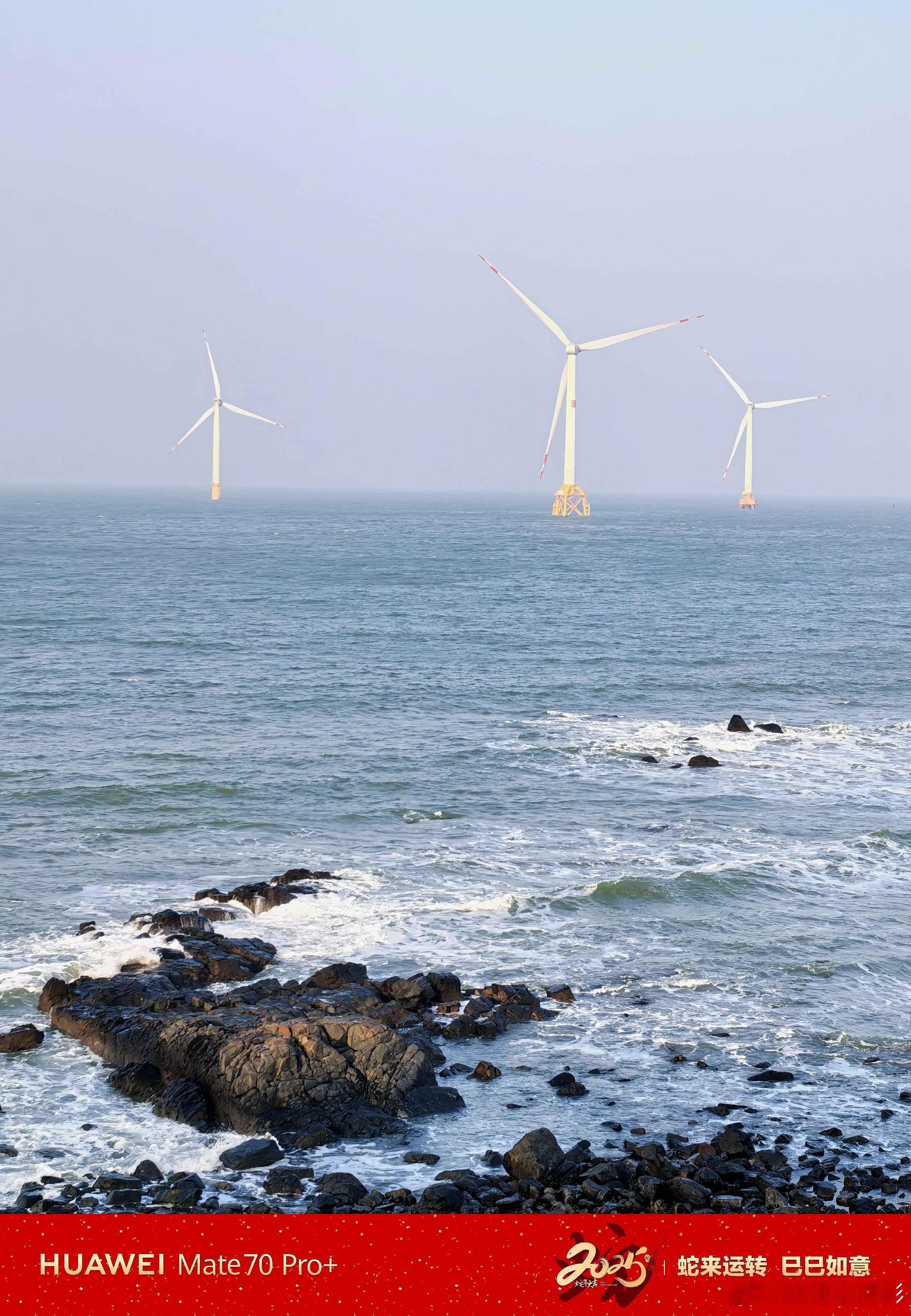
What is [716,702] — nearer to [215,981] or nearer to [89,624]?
[215,981]

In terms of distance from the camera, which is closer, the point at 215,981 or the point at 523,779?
the point at 215,981

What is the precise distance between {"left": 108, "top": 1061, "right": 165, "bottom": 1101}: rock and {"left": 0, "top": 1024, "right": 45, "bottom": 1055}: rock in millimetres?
2140

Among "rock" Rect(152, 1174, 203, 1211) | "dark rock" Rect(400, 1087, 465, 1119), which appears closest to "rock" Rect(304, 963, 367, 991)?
"dark rock" Rect(400, 1087, 465, 1119)

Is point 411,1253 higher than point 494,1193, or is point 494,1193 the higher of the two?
point 411,1253

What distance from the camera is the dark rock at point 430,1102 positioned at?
21.5 metres

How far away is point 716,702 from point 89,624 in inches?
1728

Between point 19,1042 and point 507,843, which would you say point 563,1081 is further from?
point 507,843

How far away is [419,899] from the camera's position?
32.5m

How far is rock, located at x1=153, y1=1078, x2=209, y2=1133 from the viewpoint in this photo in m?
21.1

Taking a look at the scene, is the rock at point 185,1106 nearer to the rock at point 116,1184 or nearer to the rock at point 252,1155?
the rock at point 252,1155

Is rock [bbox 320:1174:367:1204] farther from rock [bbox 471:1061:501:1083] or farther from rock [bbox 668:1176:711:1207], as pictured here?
rock [bbox 668:1176:711:1207]

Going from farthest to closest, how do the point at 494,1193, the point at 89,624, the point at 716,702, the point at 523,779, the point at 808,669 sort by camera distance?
the point at 89,624
the point at 808,669
the point at 716,702
the point at 523,779
the point at 494,1193

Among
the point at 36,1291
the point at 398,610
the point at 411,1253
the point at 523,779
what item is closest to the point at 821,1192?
the point at 411,1253

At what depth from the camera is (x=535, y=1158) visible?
62.2 feet
